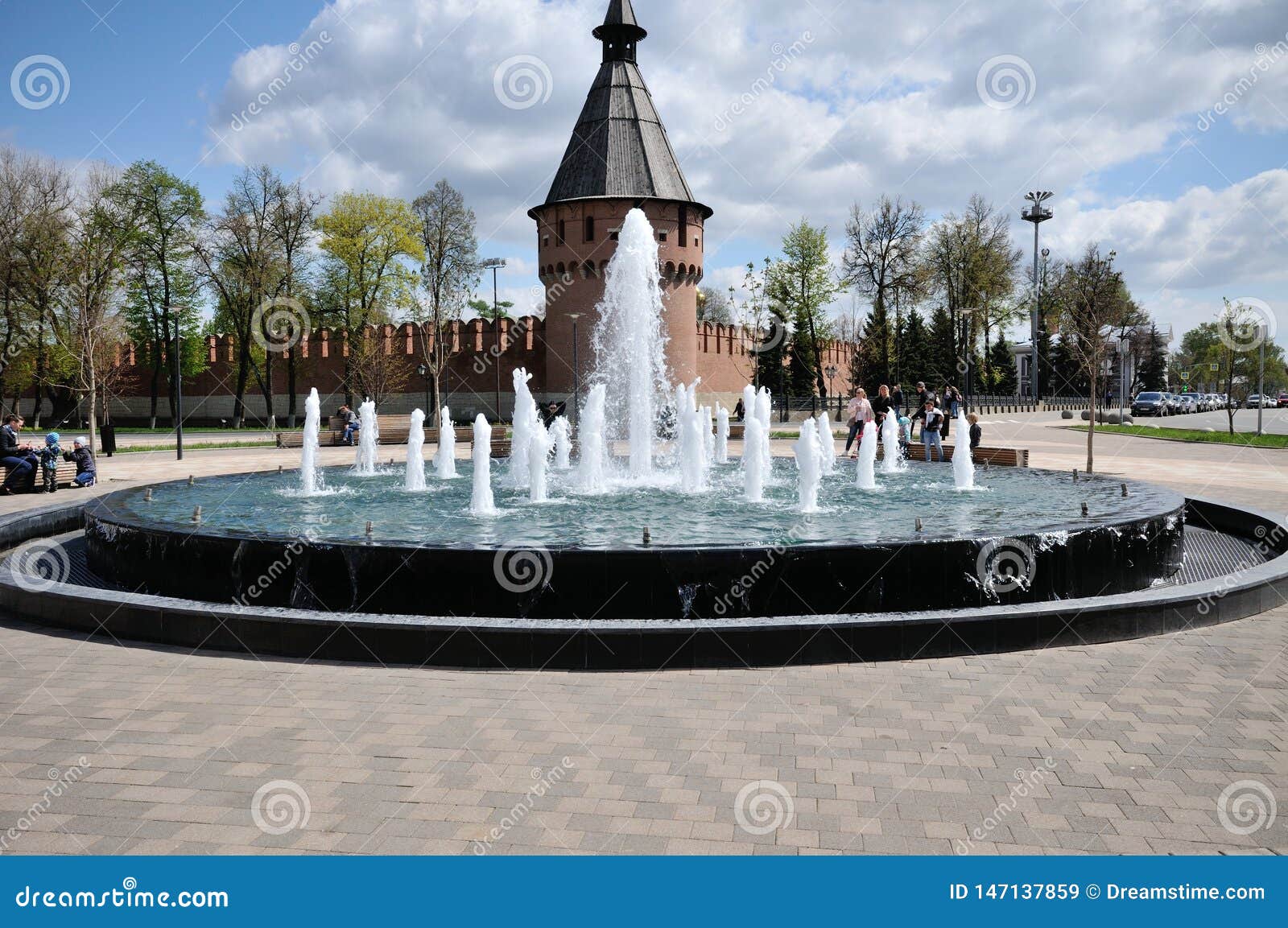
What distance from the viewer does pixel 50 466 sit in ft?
51.6

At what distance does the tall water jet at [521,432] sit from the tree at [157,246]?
39.6 m

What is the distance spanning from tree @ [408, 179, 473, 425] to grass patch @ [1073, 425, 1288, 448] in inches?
1308

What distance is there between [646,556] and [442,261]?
157ft

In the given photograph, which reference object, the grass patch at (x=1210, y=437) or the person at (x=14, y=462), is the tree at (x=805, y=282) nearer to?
the grass patch at (x=1210, y=437)

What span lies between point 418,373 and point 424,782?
50.0 m

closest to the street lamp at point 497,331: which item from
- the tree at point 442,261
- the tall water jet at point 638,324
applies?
the tree at point 442,261

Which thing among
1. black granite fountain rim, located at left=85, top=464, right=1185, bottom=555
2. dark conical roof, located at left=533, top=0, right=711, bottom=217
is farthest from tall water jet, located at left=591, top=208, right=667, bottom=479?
dark conical roof, located at left=533, top=0, right=711, bottom=217

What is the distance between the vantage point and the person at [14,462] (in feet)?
49.9

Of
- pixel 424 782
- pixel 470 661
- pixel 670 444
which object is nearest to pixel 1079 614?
pixel 470 661

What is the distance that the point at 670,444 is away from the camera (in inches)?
1072

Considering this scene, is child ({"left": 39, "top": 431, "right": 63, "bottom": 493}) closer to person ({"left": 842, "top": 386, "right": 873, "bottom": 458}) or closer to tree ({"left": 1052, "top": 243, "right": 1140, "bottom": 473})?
person ({"left": 842, "top": 386, "right": 873, "bottom": 458})

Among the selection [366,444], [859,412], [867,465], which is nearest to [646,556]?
[867,465]

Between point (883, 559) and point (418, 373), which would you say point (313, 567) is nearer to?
point (883, 559)

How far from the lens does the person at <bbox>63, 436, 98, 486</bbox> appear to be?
16.5 meters
